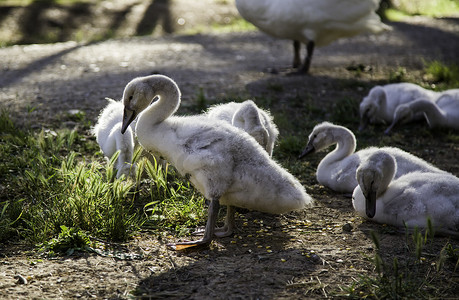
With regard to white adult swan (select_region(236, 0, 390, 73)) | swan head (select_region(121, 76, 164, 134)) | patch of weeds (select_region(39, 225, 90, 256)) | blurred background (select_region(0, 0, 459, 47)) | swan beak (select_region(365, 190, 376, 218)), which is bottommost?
Answer: blurred background (select_region(0, 0, 459, 47))

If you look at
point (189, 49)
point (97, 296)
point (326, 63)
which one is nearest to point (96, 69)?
point (189, 49)

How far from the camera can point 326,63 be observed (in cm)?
1096

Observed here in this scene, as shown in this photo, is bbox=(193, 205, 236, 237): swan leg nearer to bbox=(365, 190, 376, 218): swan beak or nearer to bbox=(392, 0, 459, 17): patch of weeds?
bbox=(365, 190, 376, 218): swan beak

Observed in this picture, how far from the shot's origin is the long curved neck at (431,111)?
7707 millimetres

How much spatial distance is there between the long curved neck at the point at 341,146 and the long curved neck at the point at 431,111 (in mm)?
2043

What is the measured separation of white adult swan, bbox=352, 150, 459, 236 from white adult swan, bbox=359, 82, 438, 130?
292 centimetres

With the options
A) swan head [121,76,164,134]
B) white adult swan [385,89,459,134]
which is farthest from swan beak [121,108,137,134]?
white adult swan [385,89,459,134]

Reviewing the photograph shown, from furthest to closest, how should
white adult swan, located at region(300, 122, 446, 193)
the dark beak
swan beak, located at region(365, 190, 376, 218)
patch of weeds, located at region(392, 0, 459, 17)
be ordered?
patch of weeds, located at region(392, 0, 459, 17)
the dark beak
white adult swan, located at region(300, 122, 446, 193)
swan beak, located at region(365, 190, 376, 218)

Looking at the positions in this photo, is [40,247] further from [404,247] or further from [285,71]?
[285,71]

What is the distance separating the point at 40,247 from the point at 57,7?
1213 cm

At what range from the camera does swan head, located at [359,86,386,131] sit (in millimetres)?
7782

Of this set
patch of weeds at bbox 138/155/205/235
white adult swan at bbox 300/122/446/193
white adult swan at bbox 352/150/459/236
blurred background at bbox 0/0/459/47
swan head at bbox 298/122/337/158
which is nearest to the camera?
white adult swan at bbox 352/150/459/236

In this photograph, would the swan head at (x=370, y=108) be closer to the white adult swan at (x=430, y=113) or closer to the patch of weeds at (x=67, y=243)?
the white adult swan at (x=430, y=113)

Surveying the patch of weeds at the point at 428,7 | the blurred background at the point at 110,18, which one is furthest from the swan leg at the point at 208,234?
the patch of weeds at the point at 428,7
